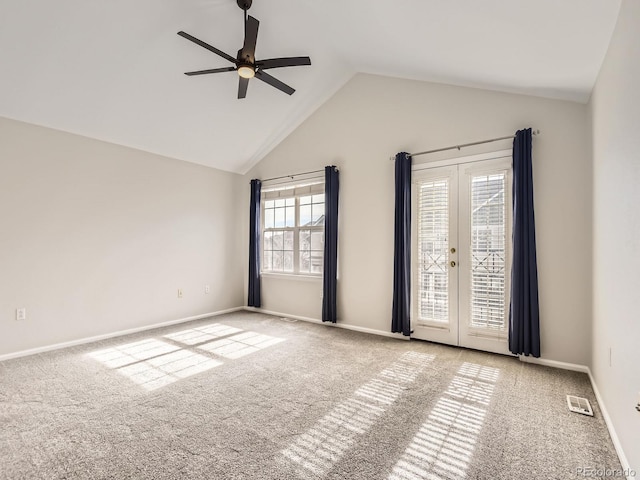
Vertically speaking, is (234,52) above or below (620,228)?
above

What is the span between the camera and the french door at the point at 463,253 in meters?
3.36

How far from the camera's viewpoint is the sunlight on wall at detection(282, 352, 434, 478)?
5.69 feet

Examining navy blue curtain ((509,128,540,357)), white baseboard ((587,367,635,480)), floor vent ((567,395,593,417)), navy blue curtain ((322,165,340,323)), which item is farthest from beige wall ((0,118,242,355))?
white baseboard ((587,367,635,480))

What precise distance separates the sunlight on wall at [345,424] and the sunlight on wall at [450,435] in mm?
316

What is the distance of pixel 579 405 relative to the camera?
232cm

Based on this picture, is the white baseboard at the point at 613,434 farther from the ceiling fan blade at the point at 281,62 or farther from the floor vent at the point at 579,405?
the ceiling fan blade at the point at 281,62

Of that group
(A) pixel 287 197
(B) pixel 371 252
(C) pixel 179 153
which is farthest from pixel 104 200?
(B) pixel 371 252

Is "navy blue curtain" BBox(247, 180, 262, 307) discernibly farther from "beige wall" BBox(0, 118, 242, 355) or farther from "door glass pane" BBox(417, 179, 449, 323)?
"door glass pane" BBox(417, 179, 449, 323)

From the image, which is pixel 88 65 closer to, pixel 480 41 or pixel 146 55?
pixel 146 55

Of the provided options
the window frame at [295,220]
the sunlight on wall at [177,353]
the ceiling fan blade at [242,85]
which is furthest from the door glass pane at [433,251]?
the ceiling fan blade at [242,85]

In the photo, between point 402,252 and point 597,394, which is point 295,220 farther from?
point 597,394

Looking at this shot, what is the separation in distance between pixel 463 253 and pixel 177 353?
10.9 feet

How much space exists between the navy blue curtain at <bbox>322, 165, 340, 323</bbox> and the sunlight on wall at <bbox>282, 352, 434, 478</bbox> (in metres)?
1.58

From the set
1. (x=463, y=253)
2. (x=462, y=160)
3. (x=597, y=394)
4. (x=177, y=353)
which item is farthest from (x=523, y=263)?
(x=177, y=353)
